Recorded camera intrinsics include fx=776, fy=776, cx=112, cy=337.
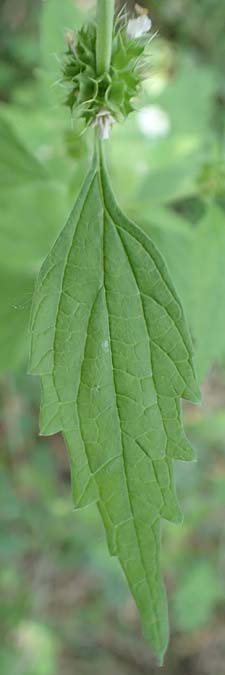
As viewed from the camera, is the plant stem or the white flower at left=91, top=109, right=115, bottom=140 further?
the white flower at left=91, top=109, right=115, bottom=140

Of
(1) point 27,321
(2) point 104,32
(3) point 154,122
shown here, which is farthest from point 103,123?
(3) point 154,122

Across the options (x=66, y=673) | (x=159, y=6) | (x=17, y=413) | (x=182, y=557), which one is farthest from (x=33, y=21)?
(x=66, y=673)

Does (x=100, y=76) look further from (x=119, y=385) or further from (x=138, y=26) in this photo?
(x=119, y=385)

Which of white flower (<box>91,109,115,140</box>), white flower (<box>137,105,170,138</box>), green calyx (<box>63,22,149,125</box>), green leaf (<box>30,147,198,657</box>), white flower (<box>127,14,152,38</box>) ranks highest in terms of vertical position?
white flower (<box>137,105,170,138</box>)

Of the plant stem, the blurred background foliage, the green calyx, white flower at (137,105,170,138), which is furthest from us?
white flower at (137,105,170,138)

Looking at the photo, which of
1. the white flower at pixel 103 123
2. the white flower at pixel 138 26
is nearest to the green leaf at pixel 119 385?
the white flower at pixel 103 123

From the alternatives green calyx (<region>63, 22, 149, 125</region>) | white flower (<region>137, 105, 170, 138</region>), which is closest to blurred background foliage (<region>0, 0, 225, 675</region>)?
white flower (<region>137, 105, 170, 138</region>)

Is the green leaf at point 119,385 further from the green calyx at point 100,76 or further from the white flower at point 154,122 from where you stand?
the white flower at point 154,122

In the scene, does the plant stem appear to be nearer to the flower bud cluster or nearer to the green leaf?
the flower bud cluster
